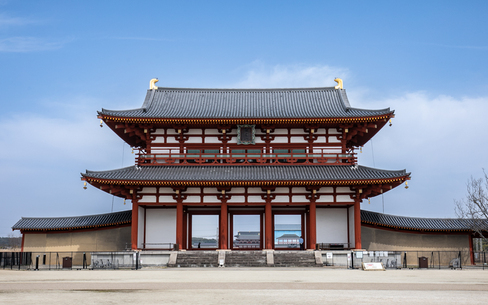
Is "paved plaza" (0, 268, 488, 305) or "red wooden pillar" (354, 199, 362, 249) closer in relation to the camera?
"paved plaza" (0, 268, 488, 305)

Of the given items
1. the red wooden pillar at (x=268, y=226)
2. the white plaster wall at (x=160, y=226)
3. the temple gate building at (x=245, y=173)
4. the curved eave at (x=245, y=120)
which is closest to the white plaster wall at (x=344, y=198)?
the temple gate building at (x=245, y=173)

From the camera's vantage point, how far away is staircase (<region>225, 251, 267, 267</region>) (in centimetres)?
2859

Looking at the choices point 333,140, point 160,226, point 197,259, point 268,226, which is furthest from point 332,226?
point 160,226

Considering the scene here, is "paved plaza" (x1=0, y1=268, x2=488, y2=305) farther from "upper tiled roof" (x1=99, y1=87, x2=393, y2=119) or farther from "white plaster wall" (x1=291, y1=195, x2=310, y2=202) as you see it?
"upper tiled roof" (x1=99, y1=87, x2=393, y2=119)

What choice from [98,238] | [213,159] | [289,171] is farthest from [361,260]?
[98,238]

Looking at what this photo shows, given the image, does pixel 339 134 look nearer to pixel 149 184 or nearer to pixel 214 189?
pixel 214 189

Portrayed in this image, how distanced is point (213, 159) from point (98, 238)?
1057 cm

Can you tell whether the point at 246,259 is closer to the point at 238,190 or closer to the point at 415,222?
the point at 238,190

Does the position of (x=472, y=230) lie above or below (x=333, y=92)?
below

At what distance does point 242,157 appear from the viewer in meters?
33.0

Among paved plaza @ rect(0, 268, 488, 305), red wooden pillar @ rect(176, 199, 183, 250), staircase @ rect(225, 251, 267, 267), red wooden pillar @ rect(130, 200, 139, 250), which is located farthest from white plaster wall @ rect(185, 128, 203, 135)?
paved plaza @ rect(0, 268, 488, 305)

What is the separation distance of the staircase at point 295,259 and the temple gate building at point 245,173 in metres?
2.02

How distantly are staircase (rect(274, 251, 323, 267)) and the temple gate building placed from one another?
Answer: 2022 mm

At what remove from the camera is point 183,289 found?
1661cm
